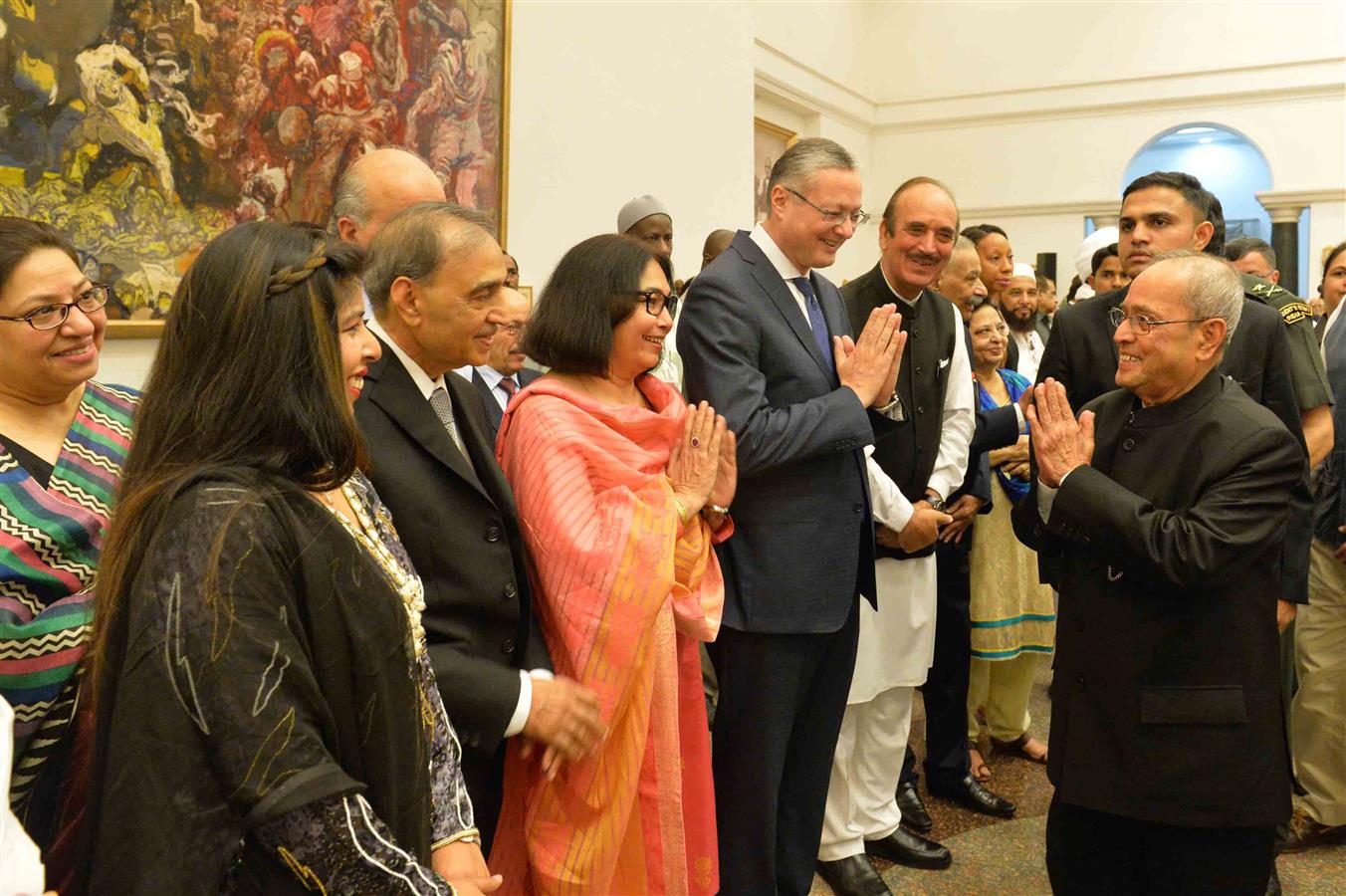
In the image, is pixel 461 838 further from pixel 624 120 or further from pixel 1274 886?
pixel 624 120

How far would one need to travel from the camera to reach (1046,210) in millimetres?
13141

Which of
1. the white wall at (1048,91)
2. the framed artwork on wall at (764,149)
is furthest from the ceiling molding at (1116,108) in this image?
the framed artwork on wall at (764,149)

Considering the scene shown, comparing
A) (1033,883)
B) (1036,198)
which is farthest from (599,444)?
(1036,198)

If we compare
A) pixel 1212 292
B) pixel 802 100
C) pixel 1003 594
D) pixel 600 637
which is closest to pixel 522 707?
pixel 600 637

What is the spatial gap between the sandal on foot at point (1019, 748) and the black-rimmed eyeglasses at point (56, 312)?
3886mm

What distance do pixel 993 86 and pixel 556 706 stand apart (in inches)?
509

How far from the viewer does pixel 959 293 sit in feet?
14.8

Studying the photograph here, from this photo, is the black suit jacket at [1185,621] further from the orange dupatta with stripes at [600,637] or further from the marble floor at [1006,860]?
the marble floor at [1006,860]

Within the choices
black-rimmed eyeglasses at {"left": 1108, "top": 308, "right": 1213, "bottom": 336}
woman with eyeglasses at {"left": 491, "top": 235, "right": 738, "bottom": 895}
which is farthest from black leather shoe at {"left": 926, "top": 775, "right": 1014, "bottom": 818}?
black-rimmed eyeglasses at {"left": 1108, "top": 308, "right": 1213, "bottom": 336}

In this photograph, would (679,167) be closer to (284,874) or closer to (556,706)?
(556,706)

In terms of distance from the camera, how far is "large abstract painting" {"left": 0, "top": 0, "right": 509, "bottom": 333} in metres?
3.71

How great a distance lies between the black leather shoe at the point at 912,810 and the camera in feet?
12.7

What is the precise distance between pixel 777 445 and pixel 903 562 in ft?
3.35

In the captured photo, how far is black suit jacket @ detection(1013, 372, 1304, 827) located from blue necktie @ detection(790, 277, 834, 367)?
77 centimetres
